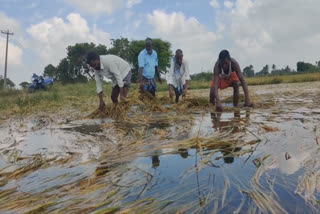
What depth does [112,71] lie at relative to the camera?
527cm

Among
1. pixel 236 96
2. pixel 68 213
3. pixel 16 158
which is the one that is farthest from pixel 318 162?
pixel 236 96

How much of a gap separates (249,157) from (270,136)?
713 millimetres

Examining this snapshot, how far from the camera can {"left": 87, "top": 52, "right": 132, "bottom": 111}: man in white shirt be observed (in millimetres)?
5008

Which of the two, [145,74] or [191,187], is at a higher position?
[145,74]

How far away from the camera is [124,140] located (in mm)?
2803

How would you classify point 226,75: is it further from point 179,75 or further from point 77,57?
point 77,57

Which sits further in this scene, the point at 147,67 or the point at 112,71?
the point at 147,67

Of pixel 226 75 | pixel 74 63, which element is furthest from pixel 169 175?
pixel 74 63

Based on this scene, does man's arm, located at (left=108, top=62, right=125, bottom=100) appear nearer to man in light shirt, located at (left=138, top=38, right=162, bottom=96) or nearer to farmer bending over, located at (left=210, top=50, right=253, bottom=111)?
man in light shirt, located at (left=138, top=38, right=162, bottom=96)

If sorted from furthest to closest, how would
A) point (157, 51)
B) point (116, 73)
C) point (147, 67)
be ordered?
1. point (157, 51)
2. point (147, 67)
3. point (116, 73)

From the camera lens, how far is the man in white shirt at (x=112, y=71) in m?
5.01

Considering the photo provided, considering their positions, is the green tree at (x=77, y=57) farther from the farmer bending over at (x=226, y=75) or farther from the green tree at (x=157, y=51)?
the farmer bending over at (x=226, y=75)

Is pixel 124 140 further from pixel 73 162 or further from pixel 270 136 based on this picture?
pixel 270 136

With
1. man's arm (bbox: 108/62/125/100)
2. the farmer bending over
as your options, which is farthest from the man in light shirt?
the farmer bending over
